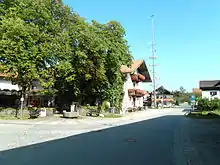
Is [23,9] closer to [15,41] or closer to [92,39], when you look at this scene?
[15,41]

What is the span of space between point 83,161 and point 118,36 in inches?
1357

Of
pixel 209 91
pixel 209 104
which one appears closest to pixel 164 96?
pixel 209 91

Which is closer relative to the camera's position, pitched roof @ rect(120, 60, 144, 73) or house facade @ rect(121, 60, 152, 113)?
pitched roof @ rect(120, 60, 144, 73)

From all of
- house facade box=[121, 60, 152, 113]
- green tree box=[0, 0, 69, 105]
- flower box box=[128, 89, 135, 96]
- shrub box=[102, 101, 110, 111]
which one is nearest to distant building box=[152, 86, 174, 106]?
house facade box=[121, 60, 152, 113]

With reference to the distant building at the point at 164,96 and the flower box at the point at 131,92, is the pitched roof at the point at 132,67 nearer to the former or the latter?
the flower box at the point at 131,92

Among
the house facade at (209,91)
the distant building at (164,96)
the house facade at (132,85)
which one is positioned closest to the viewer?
the house facade at (132,85)

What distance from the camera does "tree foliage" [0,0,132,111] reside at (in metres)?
29.8

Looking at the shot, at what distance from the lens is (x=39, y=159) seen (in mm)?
9273

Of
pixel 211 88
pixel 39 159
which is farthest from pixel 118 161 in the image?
pixel 211 88

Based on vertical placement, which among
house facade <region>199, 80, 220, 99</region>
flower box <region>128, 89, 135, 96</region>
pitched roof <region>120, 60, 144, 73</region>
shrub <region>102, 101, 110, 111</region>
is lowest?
shrub <region>102, 101, 110, 111</region>

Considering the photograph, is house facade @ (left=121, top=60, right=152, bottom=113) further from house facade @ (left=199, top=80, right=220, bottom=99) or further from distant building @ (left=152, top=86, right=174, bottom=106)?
distant building @ (left=152, top=86, right=174, bottom=106)

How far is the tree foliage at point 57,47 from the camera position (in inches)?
1173

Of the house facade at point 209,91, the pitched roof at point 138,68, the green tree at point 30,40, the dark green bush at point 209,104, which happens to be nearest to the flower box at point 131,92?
the pitched roof at point 138,68

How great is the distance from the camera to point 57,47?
32375mm
